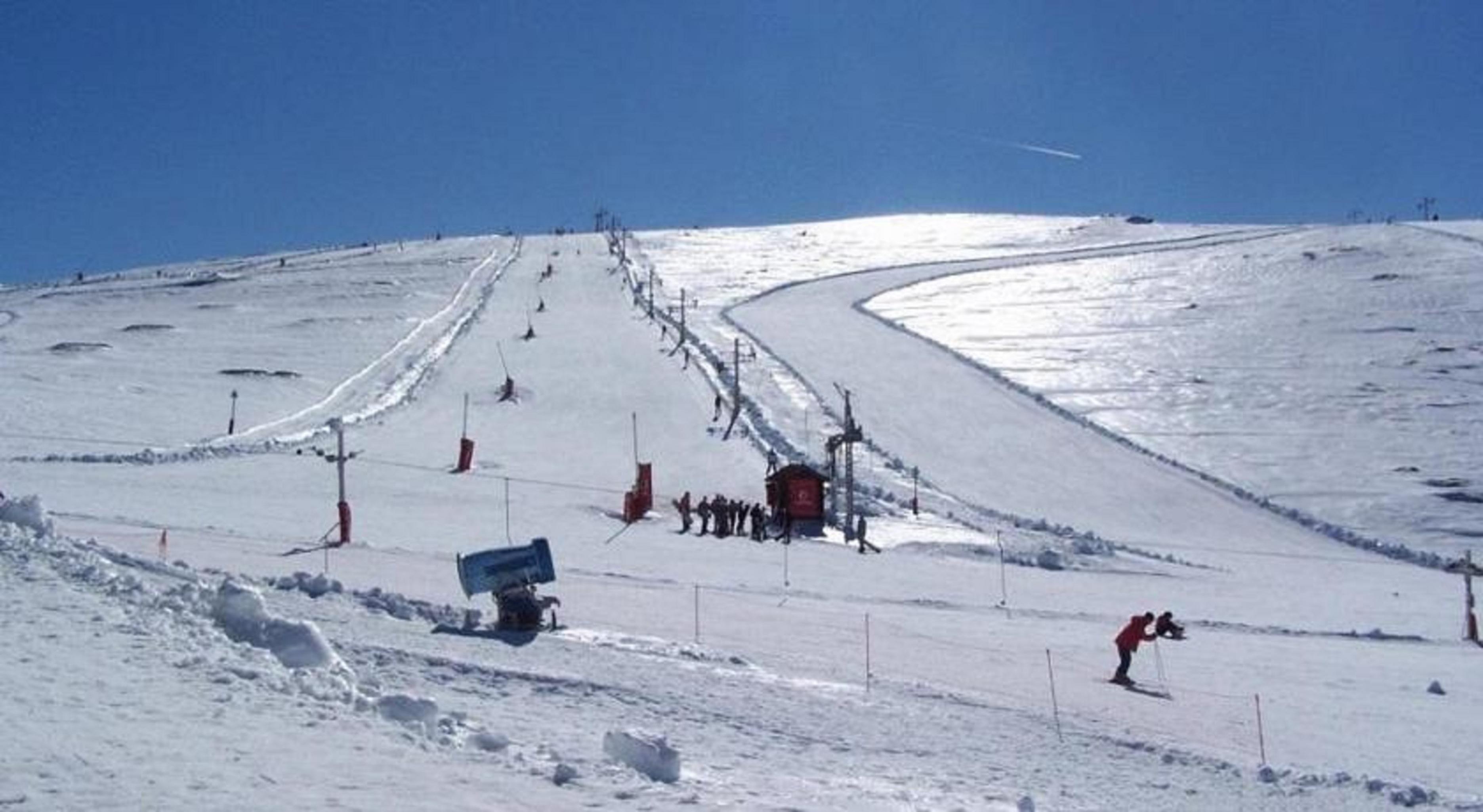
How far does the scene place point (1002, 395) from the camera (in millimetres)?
53312

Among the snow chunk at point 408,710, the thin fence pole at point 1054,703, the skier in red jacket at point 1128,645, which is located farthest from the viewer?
the skier in red jacket at point 1128,645

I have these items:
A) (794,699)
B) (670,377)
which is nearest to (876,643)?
(794,699)

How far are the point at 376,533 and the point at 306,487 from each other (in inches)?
248

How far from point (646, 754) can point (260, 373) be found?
142 ft

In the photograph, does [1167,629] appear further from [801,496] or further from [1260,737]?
[801,496]

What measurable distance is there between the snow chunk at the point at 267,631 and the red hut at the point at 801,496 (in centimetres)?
1895

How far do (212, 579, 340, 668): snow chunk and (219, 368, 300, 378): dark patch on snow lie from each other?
39.0m

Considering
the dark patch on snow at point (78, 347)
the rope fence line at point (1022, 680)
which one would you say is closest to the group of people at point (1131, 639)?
the rope fence line at point (1022, 680)

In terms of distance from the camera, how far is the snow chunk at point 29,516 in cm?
1539

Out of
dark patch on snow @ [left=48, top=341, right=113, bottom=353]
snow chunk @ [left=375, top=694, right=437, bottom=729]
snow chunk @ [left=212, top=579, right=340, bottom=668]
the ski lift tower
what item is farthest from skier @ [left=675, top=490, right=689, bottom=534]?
dark patch on snow @ [left=48, top=341, right=113, bottom=353]

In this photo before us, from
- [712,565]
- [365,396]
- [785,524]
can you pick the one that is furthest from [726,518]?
[365,396]

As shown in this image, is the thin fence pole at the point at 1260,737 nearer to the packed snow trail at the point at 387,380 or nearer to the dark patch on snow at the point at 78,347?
the packed snow trail at the point at 387,380

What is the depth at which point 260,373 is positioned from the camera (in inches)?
1965

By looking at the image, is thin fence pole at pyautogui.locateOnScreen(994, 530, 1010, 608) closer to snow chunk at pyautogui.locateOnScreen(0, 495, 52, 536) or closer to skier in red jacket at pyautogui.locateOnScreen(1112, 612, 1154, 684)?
skier in red jacket at pyautogui.locateOnScreen(1112, 612, 1154, 684)
